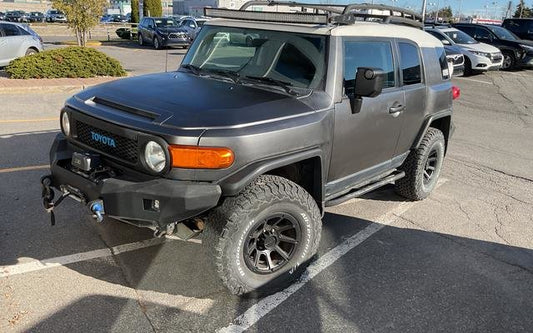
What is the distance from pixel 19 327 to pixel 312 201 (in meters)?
2.05

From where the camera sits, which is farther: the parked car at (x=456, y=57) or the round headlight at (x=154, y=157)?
the parked car at (x=456, y=57)

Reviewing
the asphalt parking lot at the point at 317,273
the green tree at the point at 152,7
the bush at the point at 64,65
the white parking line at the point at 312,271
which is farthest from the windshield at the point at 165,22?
the white parking line at the point at 312,271

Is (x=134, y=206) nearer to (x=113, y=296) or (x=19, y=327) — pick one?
(x=113, y=296)

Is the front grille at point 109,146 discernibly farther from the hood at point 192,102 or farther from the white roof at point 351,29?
the white roof at point 351,29

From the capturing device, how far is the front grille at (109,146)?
10.1 ft

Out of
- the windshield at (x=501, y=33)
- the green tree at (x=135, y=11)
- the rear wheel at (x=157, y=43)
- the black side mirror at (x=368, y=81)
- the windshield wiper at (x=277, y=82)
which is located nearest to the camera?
the black side mirror at (x=368, y=81)

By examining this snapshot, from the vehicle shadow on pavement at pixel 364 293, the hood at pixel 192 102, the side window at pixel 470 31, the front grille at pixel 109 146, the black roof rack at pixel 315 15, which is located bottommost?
the vehicle shadow on pavement at pixel 364 293

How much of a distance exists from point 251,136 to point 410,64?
235 centimetres

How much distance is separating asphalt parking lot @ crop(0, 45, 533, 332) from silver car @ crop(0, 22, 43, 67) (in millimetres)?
9289

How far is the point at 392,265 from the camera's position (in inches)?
152

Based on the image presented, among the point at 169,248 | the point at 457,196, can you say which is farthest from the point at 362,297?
the point at 457,196

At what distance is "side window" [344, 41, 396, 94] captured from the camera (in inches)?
150

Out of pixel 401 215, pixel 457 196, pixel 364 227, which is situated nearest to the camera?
pixel 364 227

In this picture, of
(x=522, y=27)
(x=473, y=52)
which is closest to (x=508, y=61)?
(x=473, y=52)
